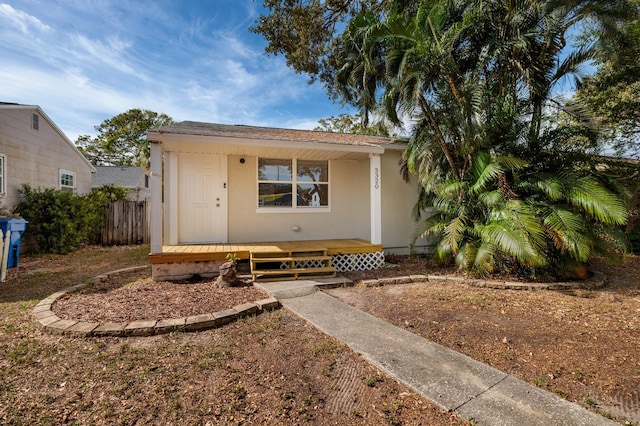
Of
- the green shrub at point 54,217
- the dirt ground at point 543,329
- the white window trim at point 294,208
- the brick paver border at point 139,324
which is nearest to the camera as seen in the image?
the dirt ground at point 543,329

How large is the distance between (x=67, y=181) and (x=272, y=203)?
32.7 feet

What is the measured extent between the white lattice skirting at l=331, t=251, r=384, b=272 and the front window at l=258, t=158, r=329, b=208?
1.82 m

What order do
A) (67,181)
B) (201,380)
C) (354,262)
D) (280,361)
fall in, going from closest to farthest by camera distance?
(201,380) < (280,361) < (354,262) < (67,181)

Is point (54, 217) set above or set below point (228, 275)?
above

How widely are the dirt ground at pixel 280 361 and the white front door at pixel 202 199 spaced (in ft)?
7.90

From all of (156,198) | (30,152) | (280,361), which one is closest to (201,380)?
(280,361)

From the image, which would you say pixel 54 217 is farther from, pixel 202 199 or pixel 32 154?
pixel 202 199

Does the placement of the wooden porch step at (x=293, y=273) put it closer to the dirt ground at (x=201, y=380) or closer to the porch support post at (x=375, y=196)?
the porch support post at (x=375, y=196)

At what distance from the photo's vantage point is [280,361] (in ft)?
9.21

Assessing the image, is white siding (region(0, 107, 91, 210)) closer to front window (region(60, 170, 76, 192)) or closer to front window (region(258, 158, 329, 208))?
front window (region(60, 170, 76, 192))

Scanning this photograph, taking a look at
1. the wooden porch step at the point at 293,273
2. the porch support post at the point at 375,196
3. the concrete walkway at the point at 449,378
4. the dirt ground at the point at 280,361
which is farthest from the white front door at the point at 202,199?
the concrete walkway at the point at 449,378

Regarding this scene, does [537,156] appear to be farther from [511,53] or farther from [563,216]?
[511,53]

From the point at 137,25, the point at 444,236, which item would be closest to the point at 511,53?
the point at 444,236

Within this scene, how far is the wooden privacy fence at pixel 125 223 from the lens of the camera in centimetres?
1098
